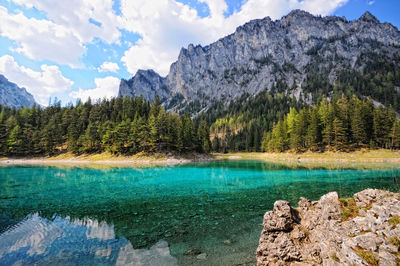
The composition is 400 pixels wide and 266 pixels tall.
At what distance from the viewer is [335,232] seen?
23.5 feet

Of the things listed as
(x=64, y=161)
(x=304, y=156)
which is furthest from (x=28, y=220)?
(x=304, y=156)

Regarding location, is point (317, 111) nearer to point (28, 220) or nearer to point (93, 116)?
point (28, 220)

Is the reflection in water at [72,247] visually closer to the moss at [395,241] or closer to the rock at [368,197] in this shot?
the moss at [395,241]

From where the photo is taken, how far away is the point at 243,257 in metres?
9.27

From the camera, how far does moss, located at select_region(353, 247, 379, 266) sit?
5164 millimetres

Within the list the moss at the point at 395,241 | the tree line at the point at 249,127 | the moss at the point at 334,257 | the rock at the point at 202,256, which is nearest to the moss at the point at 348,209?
the moss at the point at 334,257

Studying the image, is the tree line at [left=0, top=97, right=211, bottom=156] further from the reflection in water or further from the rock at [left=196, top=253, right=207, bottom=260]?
the rock at [left=196, top=253, right=207, bottom=260]

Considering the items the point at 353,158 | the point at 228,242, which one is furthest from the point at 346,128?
the point at 228,242

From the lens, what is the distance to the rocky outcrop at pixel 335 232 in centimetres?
552

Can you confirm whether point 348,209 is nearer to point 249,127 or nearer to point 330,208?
point 330,208

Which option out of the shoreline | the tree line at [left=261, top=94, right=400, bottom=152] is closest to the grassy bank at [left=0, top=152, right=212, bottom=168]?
the shoreline

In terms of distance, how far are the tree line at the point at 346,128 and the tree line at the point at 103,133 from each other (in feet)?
147

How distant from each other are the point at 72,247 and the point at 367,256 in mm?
13169

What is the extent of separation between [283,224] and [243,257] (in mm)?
2692
